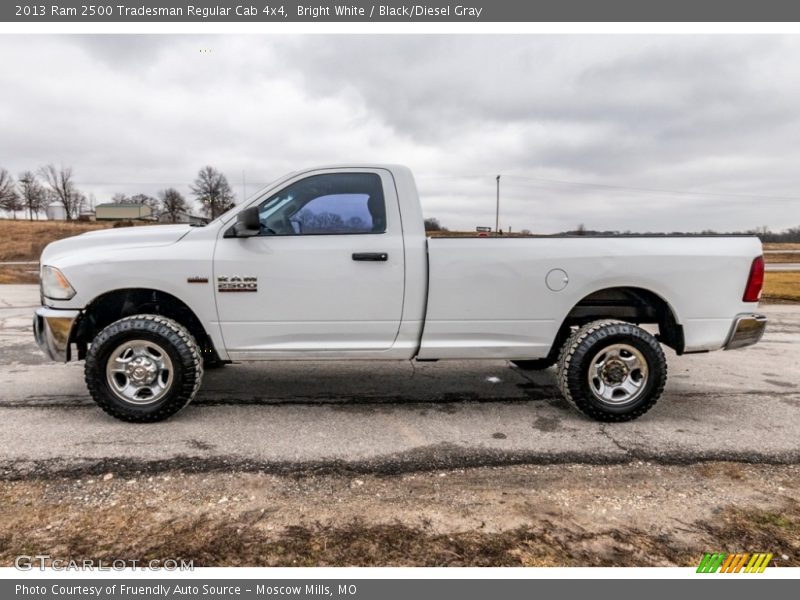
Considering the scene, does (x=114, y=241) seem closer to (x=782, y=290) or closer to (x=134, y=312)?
(x=134, y=312)

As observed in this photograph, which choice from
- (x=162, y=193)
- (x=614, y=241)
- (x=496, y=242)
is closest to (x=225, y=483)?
(x=496, y=242)

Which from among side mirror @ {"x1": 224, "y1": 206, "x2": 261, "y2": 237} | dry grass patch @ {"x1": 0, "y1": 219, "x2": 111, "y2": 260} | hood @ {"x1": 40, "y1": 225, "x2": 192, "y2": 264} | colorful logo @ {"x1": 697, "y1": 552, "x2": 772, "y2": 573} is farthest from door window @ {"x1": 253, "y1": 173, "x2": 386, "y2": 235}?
dry grass patch @ {"x1": 0, "y1": 219, "x2": 111, "y2": 260}

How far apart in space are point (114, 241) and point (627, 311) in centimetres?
418

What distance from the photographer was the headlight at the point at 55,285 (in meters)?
3.67

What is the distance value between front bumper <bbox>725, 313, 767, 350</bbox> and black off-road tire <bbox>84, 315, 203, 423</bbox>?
417 cm

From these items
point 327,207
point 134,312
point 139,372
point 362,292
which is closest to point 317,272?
point 362,292

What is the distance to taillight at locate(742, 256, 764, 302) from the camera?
Result: 12.6 ft

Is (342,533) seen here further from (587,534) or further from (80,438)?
(80,438)

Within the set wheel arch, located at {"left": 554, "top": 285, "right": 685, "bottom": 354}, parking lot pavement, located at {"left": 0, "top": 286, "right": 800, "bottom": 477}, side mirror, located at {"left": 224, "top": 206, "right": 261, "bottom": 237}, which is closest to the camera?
parking lot pavement, located at {"left": 0, "top": 286, "right": 800, "bottom": 477}

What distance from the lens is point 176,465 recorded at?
3092 millimetres

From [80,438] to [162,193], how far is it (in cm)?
8116

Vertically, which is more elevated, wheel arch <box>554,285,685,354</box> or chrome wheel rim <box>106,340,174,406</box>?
wheel arch <box>554,285,685,354</box>

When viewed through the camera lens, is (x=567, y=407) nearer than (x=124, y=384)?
No

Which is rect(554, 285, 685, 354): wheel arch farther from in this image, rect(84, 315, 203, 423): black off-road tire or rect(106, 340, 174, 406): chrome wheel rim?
rect(106, 340, 174, 406): chrome wheel rim
